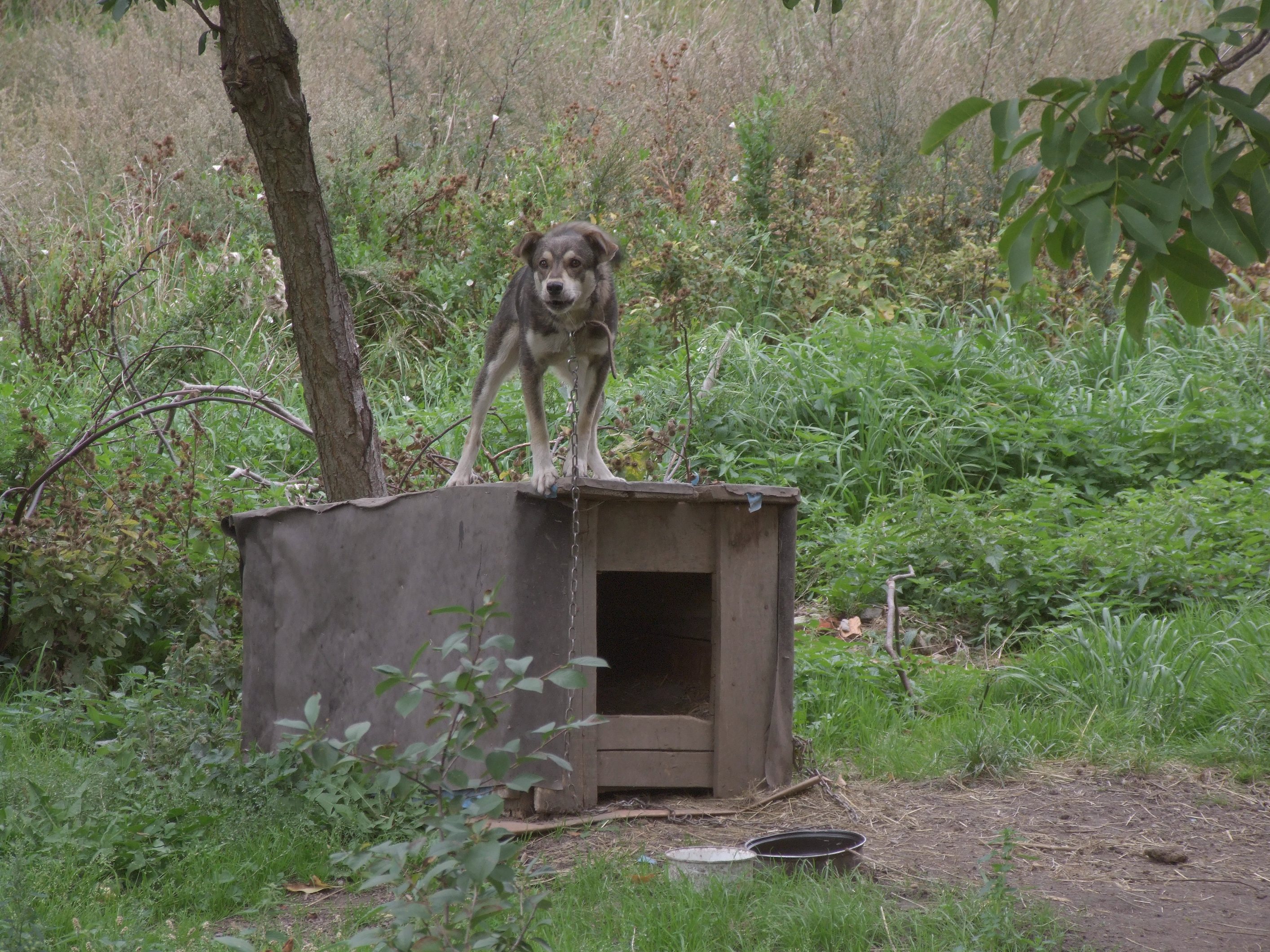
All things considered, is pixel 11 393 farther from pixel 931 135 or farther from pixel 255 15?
pixel 931 135

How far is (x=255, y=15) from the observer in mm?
4453

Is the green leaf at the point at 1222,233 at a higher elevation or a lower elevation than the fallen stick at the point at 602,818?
higher

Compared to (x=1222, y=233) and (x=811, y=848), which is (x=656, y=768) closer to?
(x=811, y=848)

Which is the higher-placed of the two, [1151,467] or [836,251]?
[836,251]

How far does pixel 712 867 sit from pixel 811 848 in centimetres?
45

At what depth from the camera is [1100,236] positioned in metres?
2.12

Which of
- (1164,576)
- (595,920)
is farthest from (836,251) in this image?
(595,920)

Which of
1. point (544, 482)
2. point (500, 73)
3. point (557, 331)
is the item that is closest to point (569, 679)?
point (544, 482)

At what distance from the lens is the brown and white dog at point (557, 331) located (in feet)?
14.8

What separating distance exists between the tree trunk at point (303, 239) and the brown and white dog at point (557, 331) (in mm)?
459

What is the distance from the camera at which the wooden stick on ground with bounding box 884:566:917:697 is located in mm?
5469

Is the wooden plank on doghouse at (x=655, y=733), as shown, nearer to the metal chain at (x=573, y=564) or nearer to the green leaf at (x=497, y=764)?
the metal chain at (x=573, y=564)

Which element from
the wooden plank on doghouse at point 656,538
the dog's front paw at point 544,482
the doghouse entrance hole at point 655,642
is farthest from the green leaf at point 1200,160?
the doghouse entrance hole at point 655,642

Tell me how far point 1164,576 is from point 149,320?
25.3 feet
